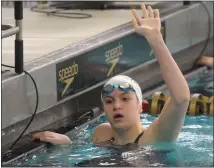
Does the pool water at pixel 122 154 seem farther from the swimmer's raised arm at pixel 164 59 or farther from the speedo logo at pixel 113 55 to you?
the speedo logo at pixel 113 55

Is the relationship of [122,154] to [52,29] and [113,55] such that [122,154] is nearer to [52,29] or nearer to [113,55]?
[113,55]

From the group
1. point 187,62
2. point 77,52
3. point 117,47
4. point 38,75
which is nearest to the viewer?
Result: point 38,75

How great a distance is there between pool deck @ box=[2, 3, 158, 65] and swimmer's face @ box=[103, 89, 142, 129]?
1.43 metres

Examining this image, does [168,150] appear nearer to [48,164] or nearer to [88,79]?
[48,164]

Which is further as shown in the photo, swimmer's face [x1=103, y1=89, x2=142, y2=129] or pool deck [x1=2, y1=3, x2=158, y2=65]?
pool deck [x1=2, y1=3, x2=158, y2=65]

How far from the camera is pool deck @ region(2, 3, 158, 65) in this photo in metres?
5.41

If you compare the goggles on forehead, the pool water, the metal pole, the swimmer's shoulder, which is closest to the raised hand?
the goggles on forehead

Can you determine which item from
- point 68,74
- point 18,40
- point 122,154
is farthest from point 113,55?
point 122,154

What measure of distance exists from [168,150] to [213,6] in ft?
12.4

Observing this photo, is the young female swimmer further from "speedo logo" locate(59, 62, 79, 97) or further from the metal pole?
"speedo logo" locate(59, 62, 79, 97)

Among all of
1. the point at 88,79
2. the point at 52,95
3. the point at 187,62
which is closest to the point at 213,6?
the point at 187,62

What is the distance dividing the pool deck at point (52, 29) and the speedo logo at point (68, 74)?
221 mm

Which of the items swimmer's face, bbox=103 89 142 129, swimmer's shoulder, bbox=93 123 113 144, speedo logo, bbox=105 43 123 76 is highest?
swimmer's face, bbox=103 89 142 129

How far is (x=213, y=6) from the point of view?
751cm
